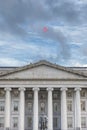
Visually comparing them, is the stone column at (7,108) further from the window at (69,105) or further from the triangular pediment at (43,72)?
the window at (69,105)

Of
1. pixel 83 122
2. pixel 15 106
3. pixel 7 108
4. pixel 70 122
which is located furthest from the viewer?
pixel 15 106

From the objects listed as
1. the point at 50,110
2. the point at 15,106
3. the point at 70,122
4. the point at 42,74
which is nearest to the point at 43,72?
the point at 42,74

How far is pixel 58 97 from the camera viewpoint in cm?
10125

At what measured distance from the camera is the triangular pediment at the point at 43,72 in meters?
96.2

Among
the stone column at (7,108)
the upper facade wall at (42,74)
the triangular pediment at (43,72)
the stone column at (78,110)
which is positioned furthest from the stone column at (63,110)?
the stone column at (7,108)

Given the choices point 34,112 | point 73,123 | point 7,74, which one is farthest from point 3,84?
point 73,123

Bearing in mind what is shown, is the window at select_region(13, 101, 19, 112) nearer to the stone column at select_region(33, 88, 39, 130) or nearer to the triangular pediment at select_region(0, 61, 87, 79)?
the stone column at select_region(33, 88, 39, 130)

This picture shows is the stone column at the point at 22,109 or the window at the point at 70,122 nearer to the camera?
the stone column at the point at 22,109

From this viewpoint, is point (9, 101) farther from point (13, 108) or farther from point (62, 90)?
point (62, 90)

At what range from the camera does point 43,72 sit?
96812 millimetres

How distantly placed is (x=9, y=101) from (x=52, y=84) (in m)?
10.4

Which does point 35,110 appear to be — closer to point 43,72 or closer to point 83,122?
point 43,72

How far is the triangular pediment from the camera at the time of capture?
9619 centimetres

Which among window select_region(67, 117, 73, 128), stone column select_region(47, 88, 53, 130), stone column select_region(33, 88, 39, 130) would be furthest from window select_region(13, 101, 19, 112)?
window select_region(67, 117, 73, 128)
